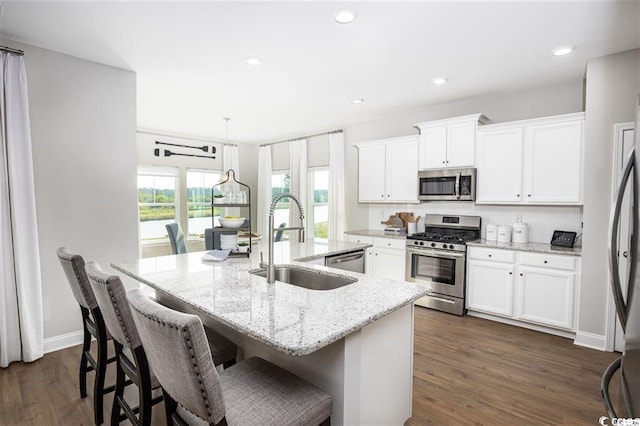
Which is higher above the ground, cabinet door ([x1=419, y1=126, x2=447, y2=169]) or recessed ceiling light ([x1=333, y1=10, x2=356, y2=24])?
recessed ceiling light ([x1=333, y1=10, x2=356, y2=24])

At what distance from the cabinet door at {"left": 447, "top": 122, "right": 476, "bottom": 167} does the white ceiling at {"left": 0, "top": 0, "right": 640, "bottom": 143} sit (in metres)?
0.44

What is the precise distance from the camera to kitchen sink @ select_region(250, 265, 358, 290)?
2.12 m

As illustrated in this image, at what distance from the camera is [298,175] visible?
650 centimetres

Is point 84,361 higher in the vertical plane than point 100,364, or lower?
lower

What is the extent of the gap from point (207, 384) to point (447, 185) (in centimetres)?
392

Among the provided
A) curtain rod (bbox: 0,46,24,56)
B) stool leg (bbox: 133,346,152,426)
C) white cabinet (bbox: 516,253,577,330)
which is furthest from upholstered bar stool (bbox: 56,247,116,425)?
white cabinet (bbox: 516,253,577,330)

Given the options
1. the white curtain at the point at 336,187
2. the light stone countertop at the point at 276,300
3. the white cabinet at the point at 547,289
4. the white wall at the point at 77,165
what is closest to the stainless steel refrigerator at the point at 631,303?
the light stone countertop at the point at 276,300

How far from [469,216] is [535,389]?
2.35 metres

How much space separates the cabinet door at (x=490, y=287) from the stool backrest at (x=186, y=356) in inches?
137

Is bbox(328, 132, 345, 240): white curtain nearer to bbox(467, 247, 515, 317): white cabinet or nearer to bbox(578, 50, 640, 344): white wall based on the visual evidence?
bbox(467, 247, 515, 317): white cabinet

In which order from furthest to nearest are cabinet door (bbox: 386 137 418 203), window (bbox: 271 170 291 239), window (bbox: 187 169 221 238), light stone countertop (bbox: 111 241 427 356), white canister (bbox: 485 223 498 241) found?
window (bbox: 271 170 291 239)
window (bbox: 187 169 221 238)
cabinet door (bbox: 386 137 418 203)
white canister (bbox: 485 223 498 241)
light stone countertop (bbox: 111 241 427 356)

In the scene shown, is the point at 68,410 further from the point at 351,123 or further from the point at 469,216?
the point at 351,123

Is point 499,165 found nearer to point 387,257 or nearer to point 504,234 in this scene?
point 504,234

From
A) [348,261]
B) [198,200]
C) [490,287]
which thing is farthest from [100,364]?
[198,200]
